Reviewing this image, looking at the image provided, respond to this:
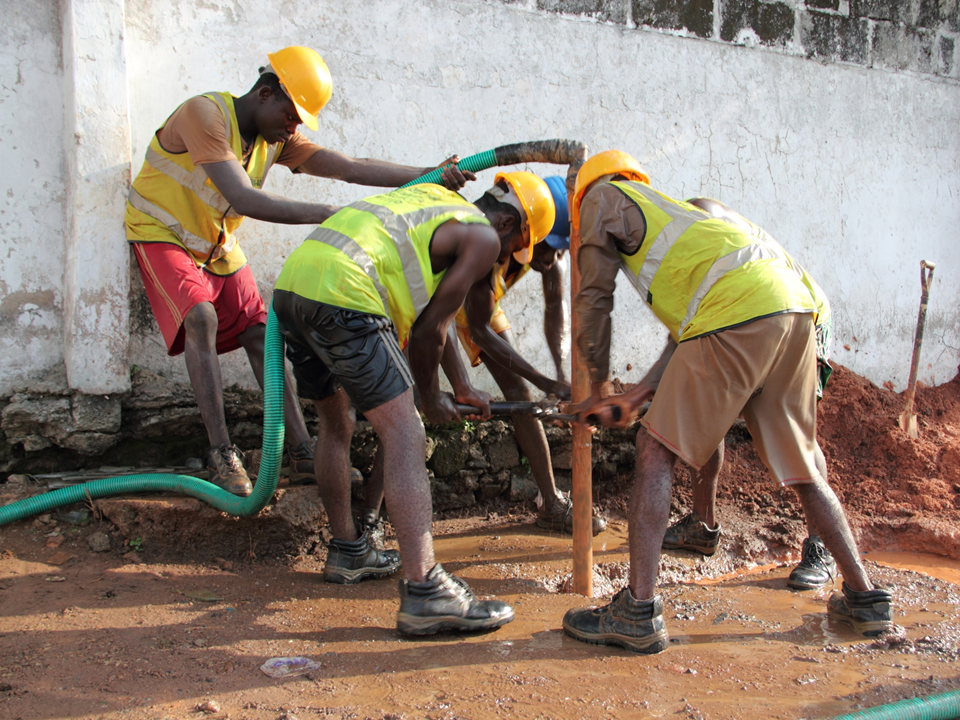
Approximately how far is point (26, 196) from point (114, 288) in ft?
1.97

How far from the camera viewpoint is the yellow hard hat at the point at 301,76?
3.47 metres

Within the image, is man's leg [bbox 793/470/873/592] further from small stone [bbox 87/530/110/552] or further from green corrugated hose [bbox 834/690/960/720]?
small stone [bbox 87/530/110/552]

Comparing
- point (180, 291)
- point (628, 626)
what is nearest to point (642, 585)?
point (628, 626)

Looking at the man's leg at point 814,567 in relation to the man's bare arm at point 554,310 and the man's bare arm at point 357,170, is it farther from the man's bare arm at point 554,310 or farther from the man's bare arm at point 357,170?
the man's bare arm at point 357,170

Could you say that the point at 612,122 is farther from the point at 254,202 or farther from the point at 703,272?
the point at 254,202

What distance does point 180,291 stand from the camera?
3.37 meters

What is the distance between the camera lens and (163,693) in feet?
7.46

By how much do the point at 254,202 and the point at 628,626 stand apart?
7.39 feet

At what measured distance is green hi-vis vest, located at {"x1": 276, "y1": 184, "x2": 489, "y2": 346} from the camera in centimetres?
268

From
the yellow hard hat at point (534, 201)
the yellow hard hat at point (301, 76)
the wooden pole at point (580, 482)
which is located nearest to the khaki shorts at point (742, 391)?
the wooden pole at point (580, 482)

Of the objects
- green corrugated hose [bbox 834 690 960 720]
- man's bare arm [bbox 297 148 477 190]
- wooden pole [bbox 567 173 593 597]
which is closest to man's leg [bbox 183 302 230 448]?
man's bare arm [bbox 297 148 477 190]

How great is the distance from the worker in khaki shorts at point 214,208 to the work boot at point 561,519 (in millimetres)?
1372

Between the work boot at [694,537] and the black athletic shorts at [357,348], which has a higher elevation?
the black athletic shorts at [357,348]

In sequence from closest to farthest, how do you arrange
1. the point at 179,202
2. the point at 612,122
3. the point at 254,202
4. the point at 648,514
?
the point at 648,514 → the point at 254,202 → the point at 179,202 → the point at 612,122
